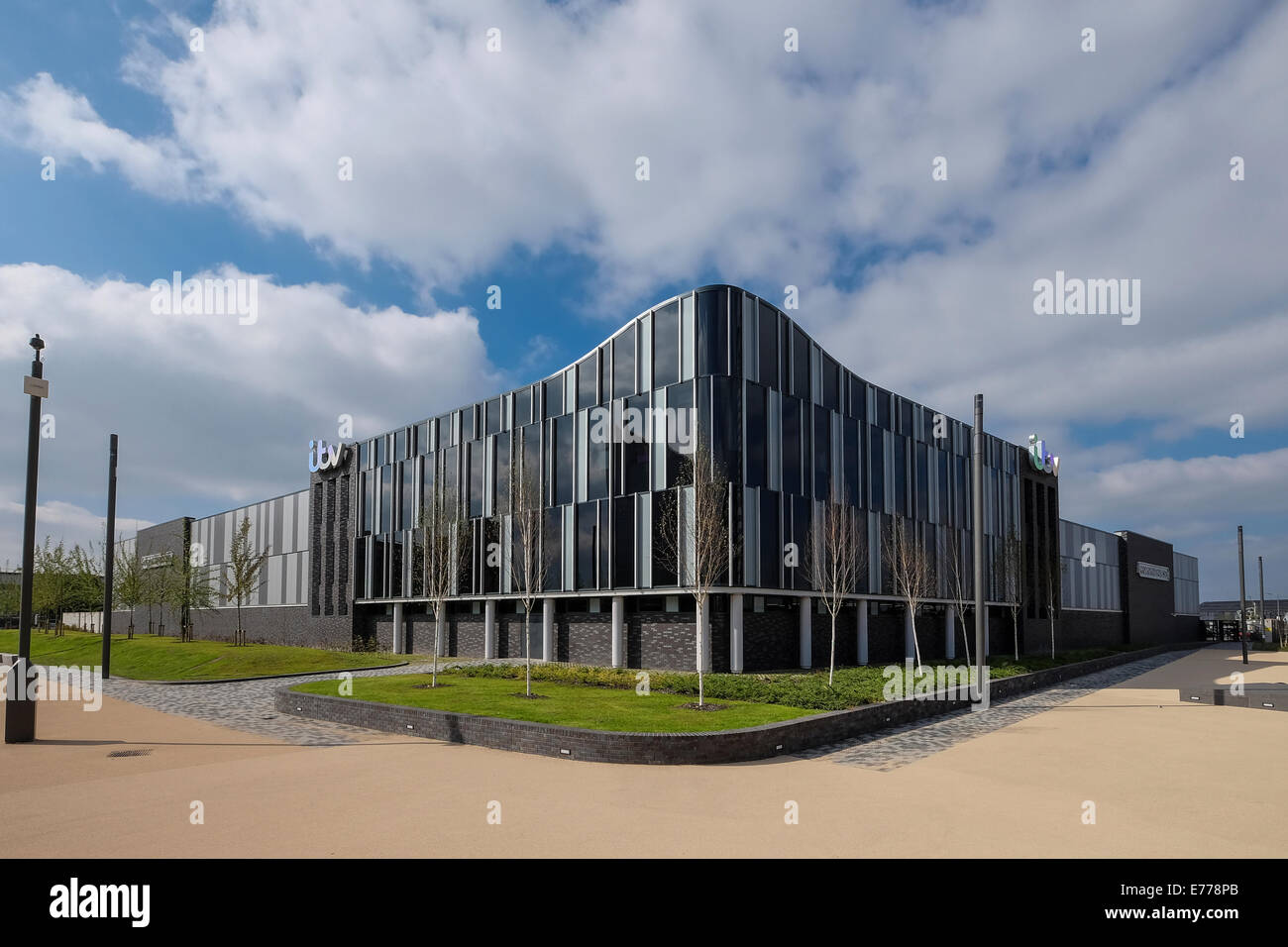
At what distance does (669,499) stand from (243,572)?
36.6 meters

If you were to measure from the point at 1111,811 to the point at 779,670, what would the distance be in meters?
19.5

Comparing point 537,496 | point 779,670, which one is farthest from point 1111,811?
point 537,496

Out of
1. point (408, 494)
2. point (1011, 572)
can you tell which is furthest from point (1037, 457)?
point (408, 494)

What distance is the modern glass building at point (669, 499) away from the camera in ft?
96.1

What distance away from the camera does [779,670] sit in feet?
98.1

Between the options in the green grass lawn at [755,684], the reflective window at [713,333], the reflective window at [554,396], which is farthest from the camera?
the reflective window at [554,396]

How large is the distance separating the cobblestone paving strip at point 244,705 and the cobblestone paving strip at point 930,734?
9.79 metres

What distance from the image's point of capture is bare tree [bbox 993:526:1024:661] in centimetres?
4494

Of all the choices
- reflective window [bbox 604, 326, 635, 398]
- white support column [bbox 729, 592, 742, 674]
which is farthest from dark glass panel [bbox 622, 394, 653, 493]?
white support column [bbox 729, 592, 742, 674]

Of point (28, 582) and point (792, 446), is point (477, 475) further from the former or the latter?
point (28, 582)

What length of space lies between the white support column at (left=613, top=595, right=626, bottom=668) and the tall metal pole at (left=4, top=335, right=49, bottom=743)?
1830 cm

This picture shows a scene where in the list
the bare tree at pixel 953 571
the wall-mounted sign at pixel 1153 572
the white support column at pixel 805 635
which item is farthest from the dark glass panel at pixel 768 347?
the wall-mounted sign at pixel 1153 572

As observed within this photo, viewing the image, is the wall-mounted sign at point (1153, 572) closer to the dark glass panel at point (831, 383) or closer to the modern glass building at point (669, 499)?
the modern glass building at point (669, 499)
